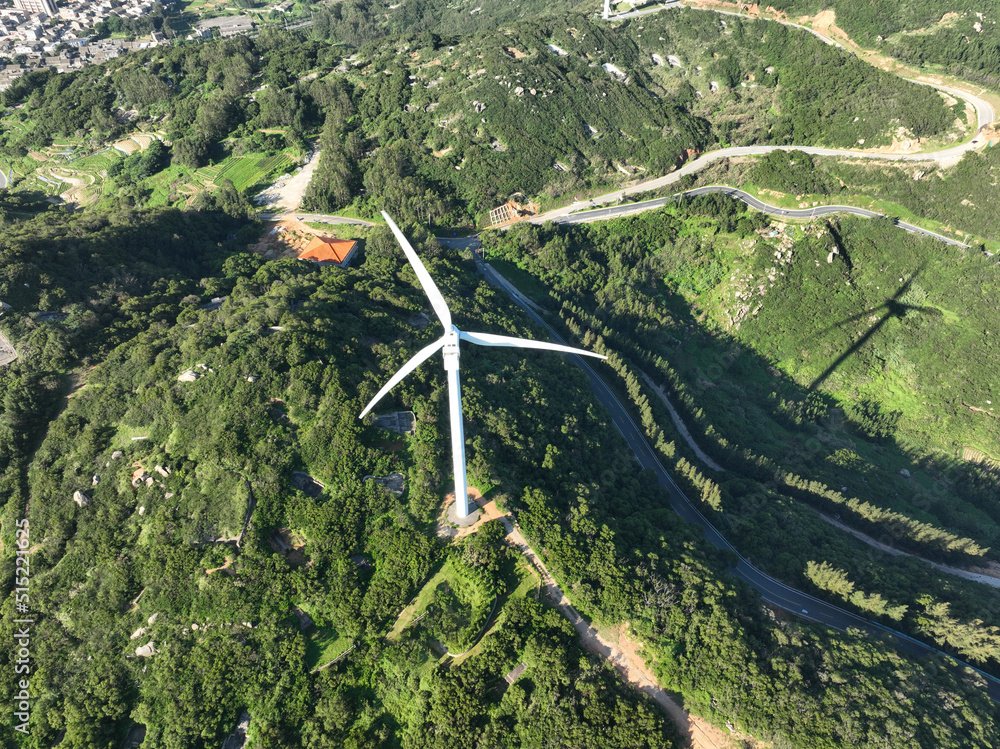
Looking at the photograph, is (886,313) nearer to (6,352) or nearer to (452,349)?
(452,349)

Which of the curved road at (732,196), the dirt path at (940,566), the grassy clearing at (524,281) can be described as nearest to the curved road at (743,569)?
the grassy clearing at (524,281)

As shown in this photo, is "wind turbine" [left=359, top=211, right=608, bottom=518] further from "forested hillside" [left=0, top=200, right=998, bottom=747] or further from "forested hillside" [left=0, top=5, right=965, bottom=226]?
"forested hillside" [left=0, top=5, right=965, bottom=226]

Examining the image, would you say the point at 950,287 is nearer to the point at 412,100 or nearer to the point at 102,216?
the point at 412,100

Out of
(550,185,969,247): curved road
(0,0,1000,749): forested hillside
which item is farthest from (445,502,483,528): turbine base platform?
(550,185,969,247): curved road

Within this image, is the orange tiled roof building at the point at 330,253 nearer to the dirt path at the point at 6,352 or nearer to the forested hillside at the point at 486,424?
the forested hillside at the point at 486,424

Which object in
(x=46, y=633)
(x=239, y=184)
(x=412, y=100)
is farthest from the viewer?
(x=412, y=100)

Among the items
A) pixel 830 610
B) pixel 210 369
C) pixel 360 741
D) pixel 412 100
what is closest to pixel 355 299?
pixel 210 369

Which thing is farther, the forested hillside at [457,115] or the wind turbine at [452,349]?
the forested hillside at [457,115]
